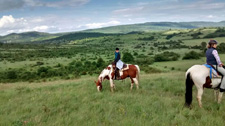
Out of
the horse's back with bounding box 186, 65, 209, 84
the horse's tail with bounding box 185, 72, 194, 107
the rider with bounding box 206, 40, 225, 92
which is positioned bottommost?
the horse's tail with bounding box 185, 72, 194, 107

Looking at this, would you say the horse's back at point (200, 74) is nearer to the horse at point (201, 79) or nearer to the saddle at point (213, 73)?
the horse at point (201, 79)

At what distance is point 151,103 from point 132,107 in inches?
51.0

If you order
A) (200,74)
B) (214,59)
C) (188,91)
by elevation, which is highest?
(214,59)

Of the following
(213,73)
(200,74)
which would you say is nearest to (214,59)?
(213,73)

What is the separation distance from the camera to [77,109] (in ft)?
25.7

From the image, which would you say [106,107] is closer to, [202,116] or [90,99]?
[90,99]

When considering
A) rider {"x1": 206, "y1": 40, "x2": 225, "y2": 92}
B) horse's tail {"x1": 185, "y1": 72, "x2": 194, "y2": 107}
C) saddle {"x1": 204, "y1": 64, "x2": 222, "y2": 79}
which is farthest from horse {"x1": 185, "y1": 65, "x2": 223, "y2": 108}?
rider {"x1": 206, "y1": 40, "x2": 225, "y2": 92}

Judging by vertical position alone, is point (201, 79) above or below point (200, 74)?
below

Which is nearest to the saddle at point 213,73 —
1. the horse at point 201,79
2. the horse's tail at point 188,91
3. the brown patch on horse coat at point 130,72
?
the horse at point 201,79

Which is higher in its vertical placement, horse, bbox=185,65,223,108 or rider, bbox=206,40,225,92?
rider, bbox=206,40,225,92

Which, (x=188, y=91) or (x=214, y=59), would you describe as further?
(x=188, y=91)

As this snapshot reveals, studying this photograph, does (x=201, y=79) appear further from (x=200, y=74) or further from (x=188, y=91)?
(x=188, y=91)

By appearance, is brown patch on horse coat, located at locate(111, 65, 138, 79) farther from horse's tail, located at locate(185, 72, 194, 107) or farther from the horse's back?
the horse's back

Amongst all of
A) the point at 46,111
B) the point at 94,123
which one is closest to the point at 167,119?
the point at 94,123
